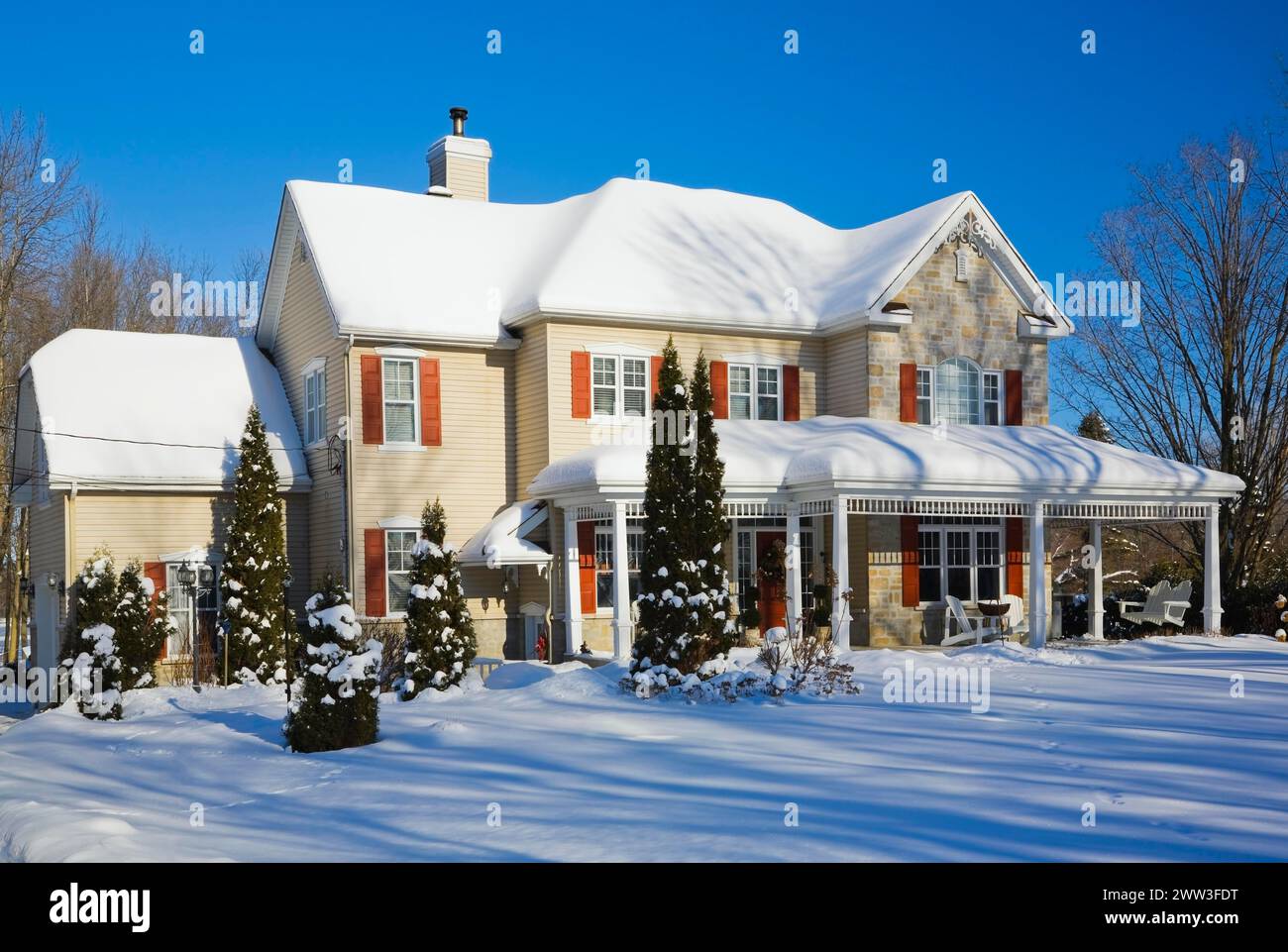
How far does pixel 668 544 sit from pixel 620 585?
4.16m

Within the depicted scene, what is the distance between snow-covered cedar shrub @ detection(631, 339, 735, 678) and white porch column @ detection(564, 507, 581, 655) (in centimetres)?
495

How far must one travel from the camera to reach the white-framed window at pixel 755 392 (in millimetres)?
23688

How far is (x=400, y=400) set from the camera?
22.0m

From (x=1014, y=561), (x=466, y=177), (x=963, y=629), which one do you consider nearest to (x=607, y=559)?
(x=963, y=629)

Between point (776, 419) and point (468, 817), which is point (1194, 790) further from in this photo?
point (776, 419)

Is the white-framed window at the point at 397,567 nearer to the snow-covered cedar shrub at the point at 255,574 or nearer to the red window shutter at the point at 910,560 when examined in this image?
the snow-covered cedar shrub at the point at 255,574

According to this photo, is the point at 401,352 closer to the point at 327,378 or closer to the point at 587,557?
the point at 327,378

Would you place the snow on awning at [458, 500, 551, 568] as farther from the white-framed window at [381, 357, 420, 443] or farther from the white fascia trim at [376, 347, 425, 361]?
the white fascia trim at [376, 347, 425, 361]

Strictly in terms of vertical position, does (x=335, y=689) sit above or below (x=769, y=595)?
below

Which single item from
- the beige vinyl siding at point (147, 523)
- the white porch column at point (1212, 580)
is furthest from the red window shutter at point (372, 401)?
the white porch column at point (1212, 580)

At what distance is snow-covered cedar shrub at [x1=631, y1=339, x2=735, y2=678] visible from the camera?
15.1 meters

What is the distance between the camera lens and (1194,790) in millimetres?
9016

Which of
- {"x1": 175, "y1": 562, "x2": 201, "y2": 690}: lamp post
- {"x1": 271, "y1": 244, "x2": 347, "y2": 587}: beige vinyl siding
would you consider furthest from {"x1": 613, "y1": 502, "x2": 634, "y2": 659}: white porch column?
{"x1": 175, "y1": 562, "x2": 201, "y2": 690}: lamp post
